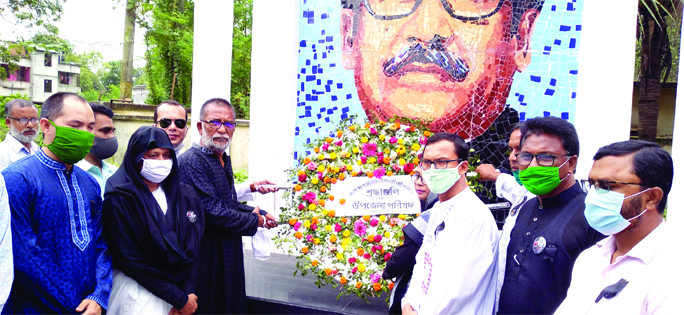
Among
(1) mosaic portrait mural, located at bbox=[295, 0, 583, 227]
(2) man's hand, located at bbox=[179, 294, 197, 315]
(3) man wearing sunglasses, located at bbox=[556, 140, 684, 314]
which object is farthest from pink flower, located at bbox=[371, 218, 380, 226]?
(3) man wearing sunglasses, located at bbox=[556, 140, 684, 314]

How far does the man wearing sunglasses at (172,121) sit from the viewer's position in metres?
3.79

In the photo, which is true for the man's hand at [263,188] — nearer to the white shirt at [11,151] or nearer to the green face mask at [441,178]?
the green face mask at [441,178]

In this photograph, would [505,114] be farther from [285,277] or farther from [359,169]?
[285,277]

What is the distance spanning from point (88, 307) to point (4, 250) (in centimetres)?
58

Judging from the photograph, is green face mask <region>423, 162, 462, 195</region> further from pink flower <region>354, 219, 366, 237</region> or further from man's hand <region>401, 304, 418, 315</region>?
pink flower <region>354, 219, 366, 237</region>

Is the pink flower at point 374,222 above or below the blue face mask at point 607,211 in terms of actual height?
below

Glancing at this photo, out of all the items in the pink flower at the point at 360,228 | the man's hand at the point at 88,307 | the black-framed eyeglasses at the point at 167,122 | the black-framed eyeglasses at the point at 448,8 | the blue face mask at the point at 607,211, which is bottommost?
the man's hand at the point at 88,307

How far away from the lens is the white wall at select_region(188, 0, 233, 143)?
578 centimetres

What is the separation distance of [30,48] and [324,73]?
9.56m

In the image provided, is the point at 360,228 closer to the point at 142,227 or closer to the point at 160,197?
the point at 160,197

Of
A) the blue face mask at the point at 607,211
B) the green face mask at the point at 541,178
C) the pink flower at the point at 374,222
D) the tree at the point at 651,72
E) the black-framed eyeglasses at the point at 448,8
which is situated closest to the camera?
the blue face mask at the point at 607,211

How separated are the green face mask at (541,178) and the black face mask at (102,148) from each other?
3.10m

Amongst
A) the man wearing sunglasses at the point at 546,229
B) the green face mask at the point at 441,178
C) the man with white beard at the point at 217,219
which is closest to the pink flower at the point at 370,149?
the man with white beard at the point at 217,219

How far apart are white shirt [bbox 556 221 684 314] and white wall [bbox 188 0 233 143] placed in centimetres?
478
